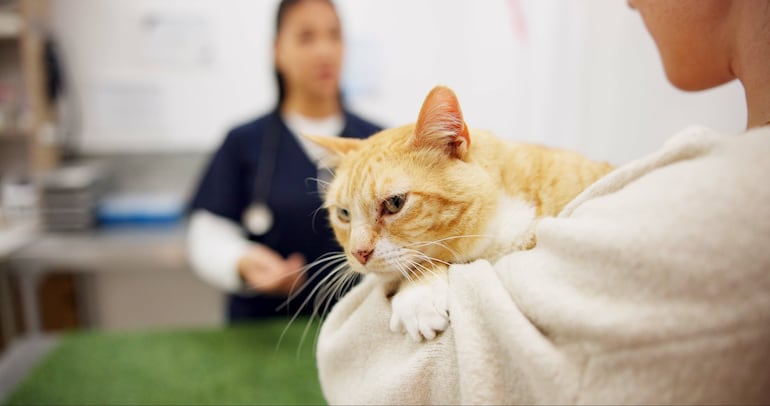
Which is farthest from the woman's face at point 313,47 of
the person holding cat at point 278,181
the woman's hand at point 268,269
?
the woman's hand at point 268,269

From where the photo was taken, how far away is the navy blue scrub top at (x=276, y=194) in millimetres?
849

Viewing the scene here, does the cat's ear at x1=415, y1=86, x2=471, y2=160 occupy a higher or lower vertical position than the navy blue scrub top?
higher

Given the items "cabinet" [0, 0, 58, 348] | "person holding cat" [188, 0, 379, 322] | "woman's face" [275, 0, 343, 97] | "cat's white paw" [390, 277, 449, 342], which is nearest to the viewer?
"cat's white paw" [390, 277, 449, 342]

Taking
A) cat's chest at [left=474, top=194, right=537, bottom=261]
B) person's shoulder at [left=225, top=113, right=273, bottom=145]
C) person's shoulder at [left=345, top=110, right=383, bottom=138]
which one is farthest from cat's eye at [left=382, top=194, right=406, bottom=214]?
person's shoulder at [left=225, top=113, right=273, bottom=145]

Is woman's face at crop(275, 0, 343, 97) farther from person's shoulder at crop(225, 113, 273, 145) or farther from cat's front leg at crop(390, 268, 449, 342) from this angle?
cat's front leg at crop(390, 268, 449, 342)

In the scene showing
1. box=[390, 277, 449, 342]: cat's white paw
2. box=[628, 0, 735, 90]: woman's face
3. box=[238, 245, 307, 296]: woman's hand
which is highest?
box=[628, 0, 735, 90]: woman's face

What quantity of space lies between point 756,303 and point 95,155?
8.59ft

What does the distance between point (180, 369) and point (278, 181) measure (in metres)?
0.46

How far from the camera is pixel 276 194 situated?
1151 millimetres

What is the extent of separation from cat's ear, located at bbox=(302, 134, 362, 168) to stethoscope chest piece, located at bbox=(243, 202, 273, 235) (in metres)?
0.53

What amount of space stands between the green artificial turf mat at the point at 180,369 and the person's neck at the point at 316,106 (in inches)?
19.2

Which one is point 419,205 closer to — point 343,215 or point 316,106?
point 343,215

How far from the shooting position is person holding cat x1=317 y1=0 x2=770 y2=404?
38 centimetres

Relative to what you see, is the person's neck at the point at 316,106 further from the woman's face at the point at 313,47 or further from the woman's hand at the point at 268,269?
the woman's hand at the point at 268,269
